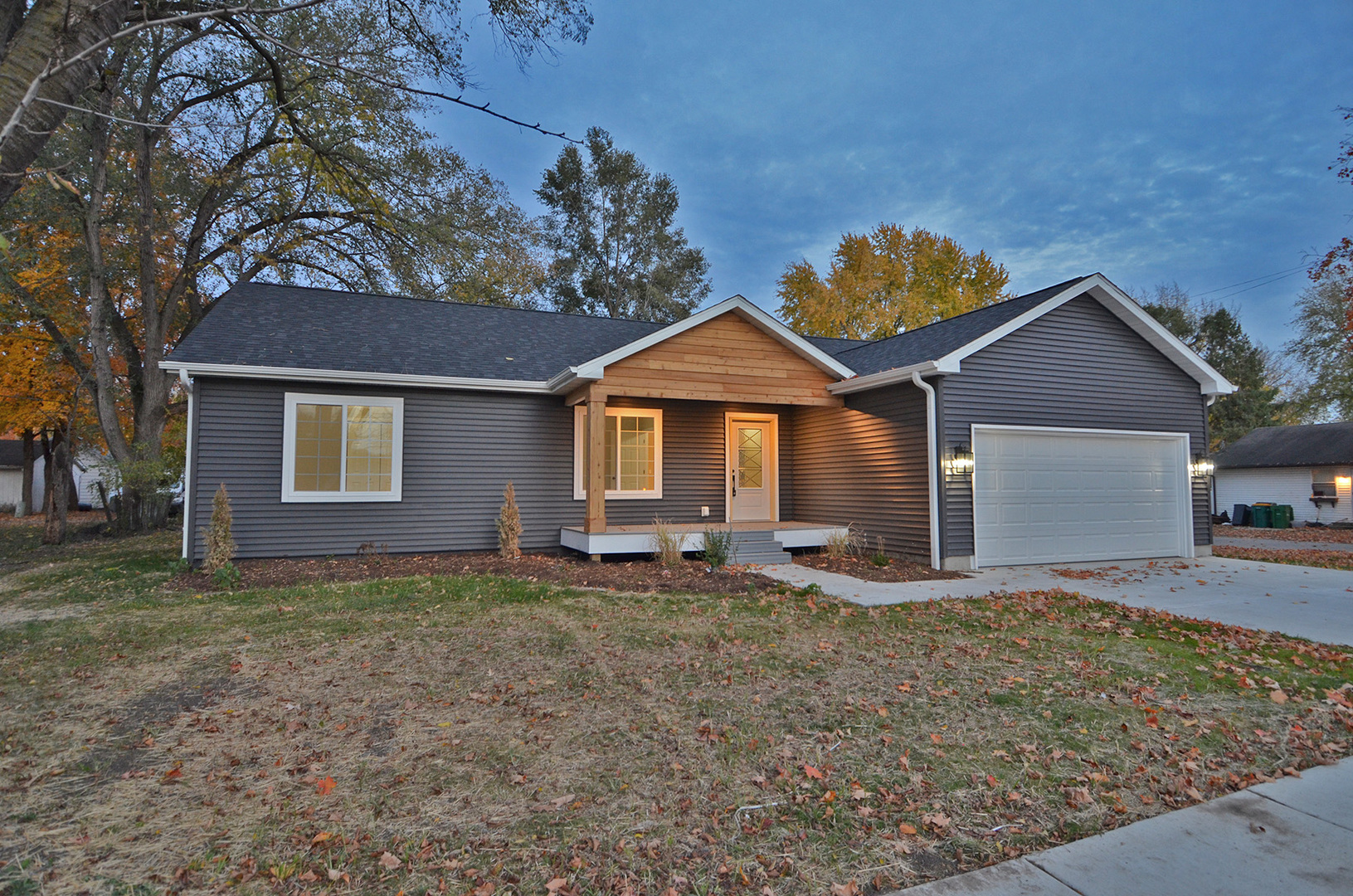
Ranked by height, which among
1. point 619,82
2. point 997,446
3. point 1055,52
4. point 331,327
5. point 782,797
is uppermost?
point 1055,52

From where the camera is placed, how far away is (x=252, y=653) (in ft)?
17.0

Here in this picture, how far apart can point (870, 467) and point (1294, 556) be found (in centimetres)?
792

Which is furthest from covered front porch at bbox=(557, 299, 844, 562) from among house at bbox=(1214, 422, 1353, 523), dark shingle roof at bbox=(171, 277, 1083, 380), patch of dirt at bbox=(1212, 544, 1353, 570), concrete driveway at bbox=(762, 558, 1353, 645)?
house at bbox=(1214, 422, 1353, 523)

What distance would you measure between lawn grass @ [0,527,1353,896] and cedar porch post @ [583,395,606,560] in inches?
142

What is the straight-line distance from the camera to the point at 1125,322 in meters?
11.4

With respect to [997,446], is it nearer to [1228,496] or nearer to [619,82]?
[619,82]

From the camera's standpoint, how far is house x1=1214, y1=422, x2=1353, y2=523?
807 inches

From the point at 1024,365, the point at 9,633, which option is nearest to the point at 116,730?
the point at 9,633

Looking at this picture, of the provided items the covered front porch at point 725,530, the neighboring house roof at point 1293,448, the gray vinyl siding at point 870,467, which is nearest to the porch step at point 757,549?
the covered front porch at point 725,530

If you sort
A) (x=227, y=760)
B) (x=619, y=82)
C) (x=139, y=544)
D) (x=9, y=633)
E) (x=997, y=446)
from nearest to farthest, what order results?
(x=227, y=760)
(x=9, y=633)
(x=619, y=82)
(x=997, y=446)
(x=139, y=544)

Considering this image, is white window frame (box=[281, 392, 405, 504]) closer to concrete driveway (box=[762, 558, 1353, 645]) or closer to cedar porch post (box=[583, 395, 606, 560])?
cedar porch post (box=[583, 395, 606, 560])

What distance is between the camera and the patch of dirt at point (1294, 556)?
10711 mm

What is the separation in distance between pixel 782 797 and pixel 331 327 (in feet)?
35.0

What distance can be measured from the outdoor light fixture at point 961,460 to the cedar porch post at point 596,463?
5.12 m
